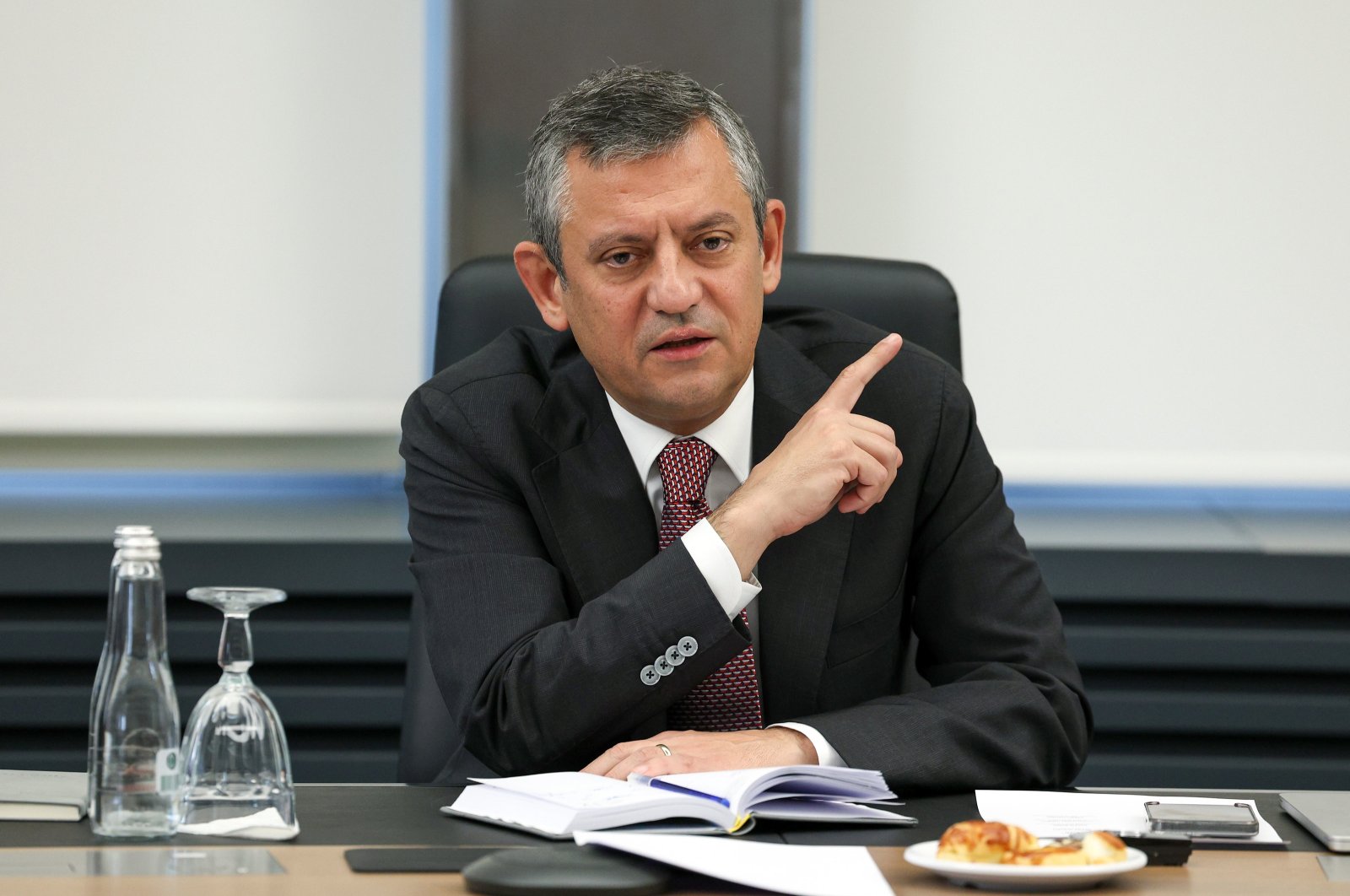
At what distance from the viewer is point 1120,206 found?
3.29 meters

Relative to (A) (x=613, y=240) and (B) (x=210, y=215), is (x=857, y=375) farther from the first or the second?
(B) (x=210, y=215)

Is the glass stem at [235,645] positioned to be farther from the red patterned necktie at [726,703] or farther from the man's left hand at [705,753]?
the red patterned necktie at [726,703]

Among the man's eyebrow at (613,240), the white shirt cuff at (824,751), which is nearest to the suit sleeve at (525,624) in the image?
the white shirt cuff at (824,751)

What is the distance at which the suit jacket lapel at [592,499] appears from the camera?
1.75 metres

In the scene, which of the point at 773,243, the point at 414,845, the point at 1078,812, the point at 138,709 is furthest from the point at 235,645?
the point at 773,243

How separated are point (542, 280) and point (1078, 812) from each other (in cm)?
94

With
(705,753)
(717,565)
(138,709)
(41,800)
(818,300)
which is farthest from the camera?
(818,300)

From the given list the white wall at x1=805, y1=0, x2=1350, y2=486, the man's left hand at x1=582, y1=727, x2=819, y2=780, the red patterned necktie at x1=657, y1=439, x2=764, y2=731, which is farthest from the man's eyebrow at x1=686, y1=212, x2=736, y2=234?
→ the white wall at x1=805, y1=0, x2=1350, y2=486

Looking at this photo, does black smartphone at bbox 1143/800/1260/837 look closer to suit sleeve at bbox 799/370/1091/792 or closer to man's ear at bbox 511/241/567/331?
suit sleeve at bbox 799/370/1091/792

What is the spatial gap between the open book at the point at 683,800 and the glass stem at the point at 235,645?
0.81 feet

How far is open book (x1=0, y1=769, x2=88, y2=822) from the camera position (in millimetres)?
1277

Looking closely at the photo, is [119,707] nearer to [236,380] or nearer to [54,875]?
[54,875]

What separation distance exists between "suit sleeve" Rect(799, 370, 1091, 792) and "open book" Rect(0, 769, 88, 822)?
2.19 feet

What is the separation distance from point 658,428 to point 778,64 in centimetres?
143
